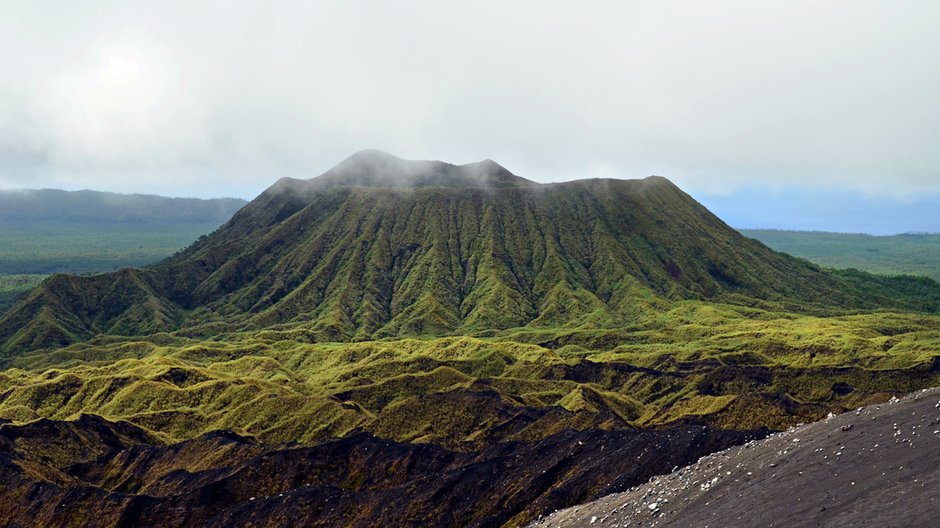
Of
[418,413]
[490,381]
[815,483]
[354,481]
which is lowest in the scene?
[490,381]

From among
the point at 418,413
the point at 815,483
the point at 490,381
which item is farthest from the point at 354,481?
the point at 490,381

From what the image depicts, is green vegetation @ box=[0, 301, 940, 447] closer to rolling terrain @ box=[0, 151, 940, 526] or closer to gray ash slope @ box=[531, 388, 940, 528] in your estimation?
rolling terrain @ box=[0, 151, 940, 526]

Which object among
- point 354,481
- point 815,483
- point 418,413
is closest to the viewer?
point 815,483

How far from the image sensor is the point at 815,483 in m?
44.5

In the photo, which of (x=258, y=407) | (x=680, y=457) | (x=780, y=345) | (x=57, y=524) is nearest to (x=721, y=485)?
(x=680, y=457)

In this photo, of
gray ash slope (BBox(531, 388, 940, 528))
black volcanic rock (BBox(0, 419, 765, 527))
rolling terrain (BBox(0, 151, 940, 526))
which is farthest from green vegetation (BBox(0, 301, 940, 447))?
gray ash slope (BBox(531, 388, 940, 528))

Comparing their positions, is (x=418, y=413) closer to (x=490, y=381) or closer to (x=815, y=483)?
(x=490, y=381)

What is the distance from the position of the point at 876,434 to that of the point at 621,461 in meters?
20.8

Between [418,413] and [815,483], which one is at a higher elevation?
[815,483]

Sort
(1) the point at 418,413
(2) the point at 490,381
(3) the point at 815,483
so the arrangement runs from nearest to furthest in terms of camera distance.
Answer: (3) the point at 815,483
(1) the point at 418,413
(2) the point at 490,381

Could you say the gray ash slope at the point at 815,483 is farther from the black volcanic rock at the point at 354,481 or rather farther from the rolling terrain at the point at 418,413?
the rolling terrain at the point at 418,413

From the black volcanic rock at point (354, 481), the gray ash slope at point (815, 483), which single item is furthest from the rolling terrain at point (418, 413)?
the gray ash slope at point (815, 483)

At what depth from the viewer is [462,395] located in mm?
106188

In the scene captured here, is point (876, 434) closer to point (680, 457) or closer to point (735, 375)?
point (680, 457)
